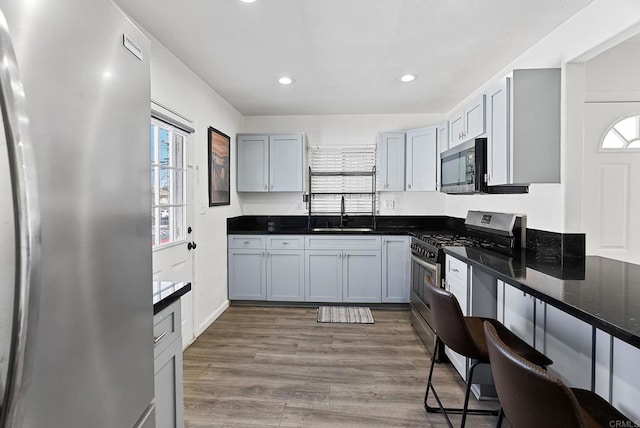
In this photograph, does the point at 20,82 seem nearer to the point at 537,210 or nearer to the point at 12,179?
the point at 12,179

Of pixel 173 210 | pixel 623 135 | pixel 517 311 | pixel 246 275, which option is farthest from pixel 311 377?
pixel 623 135

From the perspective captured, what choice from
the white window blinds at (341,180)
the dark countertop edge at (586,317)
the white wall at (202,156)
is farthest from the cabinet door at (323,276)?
the dark countertop edge at (586,317)

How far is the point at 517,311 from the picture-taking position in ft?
6.37

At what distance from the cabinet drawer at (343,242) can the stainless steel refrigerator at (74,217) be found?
10.0 feet

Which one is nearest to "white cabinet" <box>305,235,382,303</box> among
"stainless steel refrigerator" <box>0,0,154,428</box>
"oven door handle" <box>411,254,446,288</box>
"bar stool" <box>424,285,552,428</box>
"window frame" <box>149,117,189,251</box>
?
"oven door handle" <box>411,254,446,288</box>

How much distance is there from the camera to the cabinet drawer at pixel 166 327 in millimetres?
1169

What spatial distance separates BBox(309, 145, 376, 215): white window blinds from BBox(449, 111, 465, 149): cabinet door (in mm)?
1396

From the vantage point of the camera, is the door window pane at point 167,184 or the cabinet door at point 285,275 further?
the cabinet door at point 285,275

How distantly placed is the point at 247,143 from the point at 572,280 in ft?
12.0

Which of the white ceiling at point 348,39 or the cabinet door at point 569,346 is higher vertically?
the white ceiling at point 348,39

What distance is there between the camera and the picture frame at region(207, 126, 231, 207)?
11.2 feet

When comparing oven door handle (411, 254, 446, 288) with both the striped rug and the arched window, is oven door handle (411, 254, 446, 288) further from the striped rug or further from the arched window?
the arched window

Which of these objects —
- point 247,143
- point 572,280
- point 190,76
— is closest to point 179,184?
point 190,76

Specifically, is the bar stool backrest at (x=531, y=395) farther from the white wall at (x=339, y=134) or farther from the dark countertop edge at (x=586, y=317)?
the white wall at (x=339, y=134)
